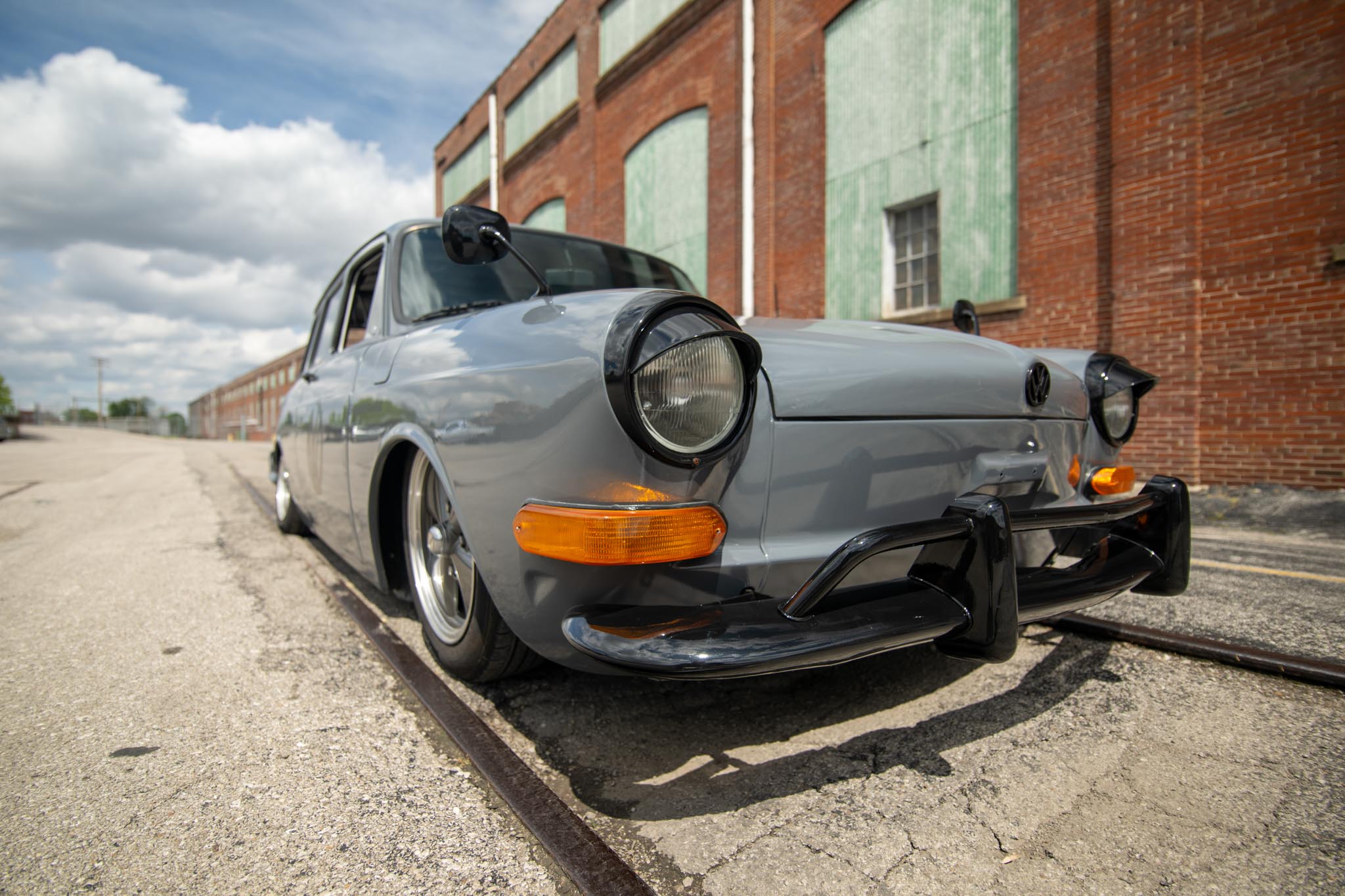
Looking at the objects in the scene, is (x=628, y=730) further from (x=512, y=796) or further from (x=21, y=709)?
(x=21, y=709)

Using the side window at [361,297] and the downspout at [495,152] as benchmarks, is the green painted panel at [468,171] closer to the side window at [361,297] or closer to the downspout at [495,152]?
the downspout at [495,152]

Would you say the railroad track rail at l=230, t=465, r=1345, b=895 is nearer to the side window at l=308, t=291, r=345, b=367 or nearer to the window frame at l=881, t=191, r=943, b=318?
the side window at l=308, t=291, r=345, b=367

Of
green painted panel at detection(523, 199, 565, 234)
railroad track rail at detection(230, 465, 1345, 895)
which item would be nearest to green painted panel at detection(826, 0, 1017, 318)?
railroad track rail at detection(230, 465, 1345, 895)

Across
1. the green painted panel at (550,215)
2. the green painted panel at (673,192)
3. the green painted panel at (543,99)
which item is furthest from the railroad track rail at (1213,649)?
the green painted panel at (543,99)

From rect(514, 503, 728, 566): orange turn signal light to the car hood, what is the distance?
0.30 meters

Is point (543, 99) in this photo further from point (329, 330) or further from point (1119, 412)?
point (1119, 412)

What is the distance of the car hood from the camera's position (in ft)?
5.39

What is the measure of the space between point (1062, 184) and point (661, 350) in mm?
7469

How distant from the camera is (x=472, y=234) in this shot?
80.0 inches

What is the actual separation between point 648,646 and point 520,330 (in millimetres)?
842

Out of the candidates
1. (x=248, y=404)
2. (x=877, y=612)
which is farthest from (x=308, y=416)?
(x=248, y=404)

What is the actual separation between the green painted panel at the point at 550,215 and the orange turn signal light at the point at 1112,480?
50.2 feet

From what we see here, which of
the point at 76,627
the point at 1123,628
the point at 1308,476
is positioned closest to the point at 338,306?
the point at 76,627

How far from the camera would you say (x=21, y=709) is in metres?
2.03
